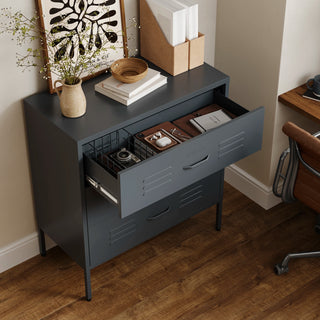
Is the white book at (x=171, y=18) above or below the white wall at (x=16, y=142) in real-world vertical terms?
above

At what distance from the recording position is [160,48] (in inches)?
99.4

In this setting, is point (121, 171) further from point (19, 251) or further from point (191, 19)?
point (19, 251)

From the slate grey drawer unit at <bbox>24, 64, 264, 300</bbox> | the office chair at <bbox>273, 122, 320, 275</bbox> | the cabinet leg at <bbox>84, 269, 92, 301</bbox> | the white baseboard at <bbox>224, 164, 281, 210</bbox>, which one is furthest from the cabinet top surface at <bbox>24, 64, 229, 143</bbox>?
the white baseboard at <bbox>224, 164, 281, 210</bbox>

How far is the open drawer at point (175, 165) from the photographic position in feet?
6.92

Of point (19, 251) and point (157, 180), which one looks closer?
point (157, 180)

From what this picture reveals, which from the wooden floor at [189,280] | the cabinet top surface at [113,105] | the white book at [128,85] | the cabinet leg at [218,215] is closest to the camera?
the cabinet top surface at [113,105]

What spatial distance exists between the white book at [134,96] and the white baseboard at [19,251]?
2.69ft

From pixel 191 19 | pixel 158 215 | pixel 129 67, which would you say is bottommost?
pixel 158 215

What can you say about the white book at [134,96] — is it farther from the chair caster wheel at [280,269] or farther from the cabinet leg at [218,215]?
the chair caster wheel at [280,269]

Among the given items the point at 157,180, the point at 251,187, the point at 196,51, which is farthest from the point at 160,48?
the point at 251,187

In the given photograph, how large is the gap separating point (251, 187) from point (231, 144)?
2.80ft

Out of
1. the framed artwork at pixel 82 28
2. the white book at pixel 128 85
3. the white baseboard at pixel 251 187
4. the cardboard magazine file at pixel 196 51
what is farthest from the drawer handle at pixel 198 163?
the white baseboard at pixel 251 187

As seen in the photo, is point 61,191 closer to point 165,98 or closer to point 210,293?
Answer: point 165,98

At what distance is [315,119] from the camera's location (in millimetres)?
2670
